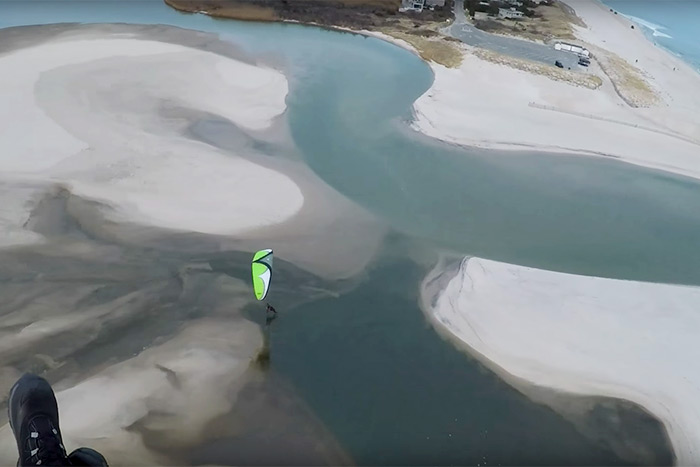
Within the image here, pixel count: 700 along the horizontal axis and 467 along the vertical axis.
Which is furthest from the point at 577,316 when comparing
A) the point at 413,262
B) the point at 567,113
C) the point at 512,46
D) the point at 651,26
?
the point at 651,26

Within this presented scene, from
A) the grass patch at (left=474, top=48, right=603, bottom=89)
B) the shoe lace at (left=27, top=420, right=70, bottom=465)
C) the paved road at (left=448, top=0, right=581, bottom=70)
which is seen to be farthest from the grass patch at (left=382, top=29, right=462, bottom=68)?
the shoe lace at (left=27, top=420, right=70, bottom=465)

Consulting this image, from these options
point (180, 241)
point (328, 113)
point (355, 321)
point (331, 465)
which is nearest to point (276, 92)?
point (328, 113)

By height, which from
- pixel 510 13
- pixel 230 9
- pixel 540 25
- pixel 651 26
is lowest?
pixel 230 9

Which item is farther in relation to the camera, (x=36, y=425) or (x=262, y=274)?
(x=262, y=274)

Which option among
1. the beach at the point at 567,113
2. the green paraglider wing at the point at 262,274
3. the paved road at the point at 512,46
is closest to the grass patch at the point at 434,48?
the beach at the point at 567,113

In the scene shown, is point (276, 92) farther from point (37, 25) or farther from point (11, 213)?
point (37, 25)

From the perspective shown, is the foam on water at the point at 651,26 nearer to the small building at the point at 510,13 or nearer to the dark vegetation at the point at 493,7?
the dark vegetation at the point at 493,7

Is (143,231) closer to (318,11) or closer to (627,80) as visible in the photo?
(318,11)

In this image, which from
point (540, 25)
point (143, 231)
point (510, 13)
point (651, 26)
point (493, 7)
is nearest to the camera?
point (143, 231)

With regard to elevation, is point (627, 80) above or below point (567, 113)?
above
